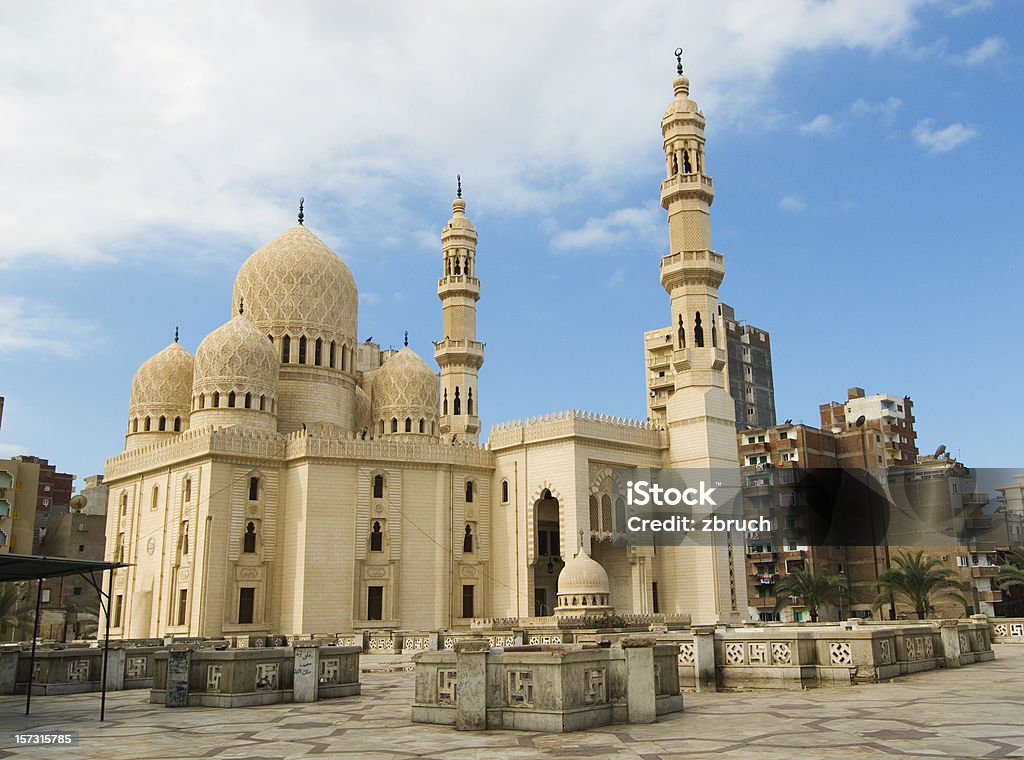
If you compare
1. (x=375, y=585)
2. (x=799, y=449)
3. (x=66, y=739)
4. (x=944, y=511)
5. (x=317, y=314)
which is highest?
(x=317, y=314)

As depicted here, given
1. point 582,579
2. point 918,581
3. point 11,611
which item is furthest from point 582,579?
point 11,611

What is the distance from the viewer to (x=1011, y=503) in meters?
61.7

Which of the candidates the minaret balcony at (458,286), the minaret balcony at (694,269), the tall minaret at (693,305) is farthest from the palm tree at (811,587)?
the minaret balcony at (458,286)

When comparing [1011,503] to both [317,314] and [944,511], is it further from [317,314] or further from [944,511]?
[317,314]

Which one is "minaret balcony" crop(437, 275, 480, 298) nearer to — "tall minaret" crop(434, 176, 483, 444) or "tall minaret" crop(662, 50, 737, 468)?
"tall minaret" crop(434, 176, 483, 444)

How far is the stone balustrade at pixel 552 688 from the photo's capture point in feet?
34.9

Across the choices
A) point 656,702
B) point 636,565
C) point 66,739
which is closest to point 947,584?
point 636,565

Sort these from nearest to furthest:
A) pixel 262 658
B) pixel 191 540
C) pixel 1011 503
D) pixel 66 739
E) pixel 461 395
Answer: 1. pixel 66 739
2. pixel 262 658
3. pixel 191 540
4. pixel 461 395
5. pixel 1011 503

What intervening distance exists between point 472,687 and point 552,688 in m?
0.97

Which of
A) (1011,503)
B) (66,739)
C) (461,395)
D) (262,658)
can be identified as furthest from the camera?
(1011,503)

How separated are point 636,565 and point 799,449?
23.2 meters

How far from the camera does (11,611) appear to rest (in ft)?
144

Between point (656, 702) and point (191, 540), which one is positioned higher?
point (191, 540)

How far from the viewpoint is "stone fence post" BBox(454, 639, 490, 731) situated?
10969 millimetres
